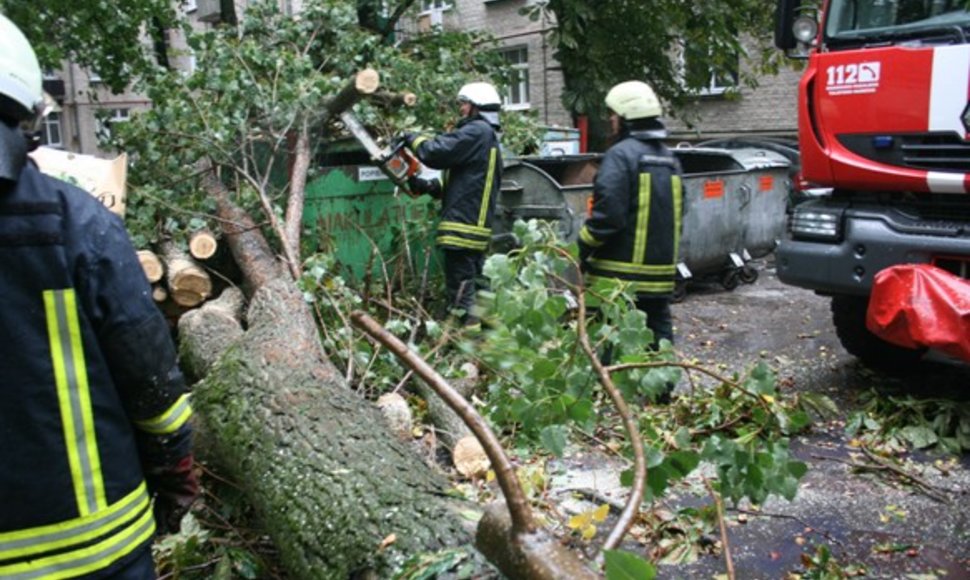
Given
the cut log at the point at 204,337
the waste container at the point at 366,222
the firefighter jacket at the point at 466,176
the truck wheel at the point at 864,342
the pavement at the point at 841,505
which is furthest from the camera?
the waste container at the point at 366,222

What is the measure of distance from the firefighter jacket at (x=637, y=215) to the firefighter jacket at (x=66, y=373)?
11.7 ft

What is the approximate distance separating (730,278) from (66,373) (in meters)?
7.95

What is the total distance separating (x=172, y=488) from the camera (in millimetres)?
2182

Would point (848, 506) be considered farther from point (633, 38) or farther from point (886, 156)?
point (633, 38)

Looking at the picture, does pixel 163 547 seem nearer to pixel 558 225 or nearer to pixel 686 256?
pixel 558 225

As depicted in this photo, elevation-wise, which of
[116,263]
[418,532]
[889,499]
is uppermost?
[116,263]

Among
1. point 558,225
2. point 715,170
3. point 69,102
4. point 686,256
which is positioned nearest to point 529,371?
point 558,225

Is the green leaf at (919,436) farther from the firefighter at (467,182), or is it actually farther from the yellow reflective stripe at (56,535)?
Answer: the yellow reflective stripe at (56,535)

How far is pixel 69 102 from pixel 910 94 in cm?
2505

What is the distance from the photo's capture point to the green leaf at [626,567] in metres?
1.63

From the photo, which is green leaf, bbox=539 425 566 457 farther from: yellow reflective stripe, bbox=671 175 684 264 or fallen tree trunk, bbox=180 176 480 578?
yellow reflective stripe, bbox=671 175 684 264

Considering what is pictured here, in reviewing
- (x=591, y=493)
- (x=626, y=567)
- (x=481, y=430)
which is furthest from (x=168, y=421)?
(x=591, y=493)

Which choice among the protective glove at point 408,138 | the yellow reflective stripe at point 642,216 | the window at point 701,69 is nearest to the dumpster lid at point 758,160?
the window at point 701,69

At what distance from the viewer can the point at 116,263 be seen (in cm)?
181
